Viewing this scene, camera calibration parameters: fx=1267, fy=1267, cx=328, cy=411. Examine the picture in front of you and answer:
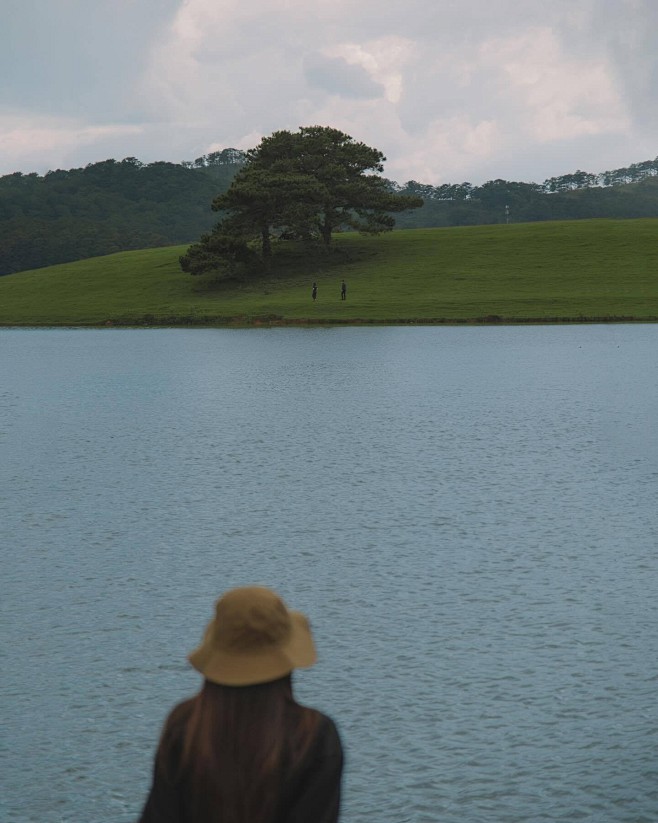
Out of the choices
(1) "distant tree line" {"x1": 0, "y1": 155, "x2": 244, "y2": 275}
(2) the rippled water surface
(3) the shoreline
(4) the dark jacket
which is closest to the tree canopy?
(3) the shoreline

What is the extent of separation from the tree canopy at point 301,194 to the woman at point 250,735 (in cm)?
8593

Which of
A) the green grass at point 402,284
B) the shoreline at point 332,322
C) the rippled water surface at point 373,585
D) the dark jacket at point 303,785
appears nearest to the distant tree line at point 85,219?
the green grass at point 402,284

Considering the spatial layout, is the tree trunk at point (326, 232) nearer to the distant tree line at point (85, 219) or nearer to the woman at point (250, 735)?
the distant tree line at point (85, 219)

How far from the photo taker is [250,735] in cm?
341

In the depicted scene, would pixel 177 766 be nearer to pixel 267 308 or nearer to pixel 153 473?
pixel 153 473

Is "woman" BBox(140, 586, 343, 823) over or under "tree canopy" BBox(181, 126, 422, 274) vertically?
under

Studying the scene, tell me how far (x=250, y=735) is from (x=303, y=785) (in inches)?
8.6

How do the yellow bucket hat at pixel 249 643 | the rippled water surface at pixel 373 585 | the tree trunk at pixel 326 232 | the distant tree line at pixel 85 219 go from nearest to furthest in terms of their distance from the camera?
1. the yellow bucket hat at pixel 249 643
2. the rippled water surface at pixel 373 585
3. the tree trunk at pixel 326 232
4. the distant tree line at pixel 85 219

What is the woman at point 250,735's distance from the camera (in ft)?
11.1

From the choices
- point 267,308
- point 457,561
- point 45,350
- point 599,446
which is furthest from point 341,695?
point 267,308

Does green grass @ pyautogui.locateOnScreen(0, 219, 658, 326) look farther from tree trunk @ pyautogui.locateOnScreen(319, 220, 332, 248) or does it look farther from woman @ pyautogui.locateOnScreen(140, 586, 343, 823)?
woman @ pyautogui.locateOnScreen(140, 586, 343, 823)

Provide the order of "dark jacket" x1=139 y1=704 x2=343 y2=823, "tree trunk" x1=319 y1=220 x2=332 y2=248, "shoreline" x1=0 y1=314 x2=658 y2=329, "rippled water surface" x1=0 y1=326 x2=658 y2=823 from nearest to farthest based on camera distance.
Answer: "dark jacket" x1=139 y1=704 x2=343 y2=823
"rippled water surface" x1=0 y1=326 x2=658 y2=823
"shoreline" x1=0 y1=314 x2=658 y2=329
"tree trunk" x1=319 y1=220 x2=332 y2=248

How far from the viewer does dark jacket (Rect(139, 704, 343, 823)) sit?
3.46 meters

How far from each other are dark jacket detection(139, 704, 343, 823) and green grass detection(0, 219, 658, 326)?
60.6m
